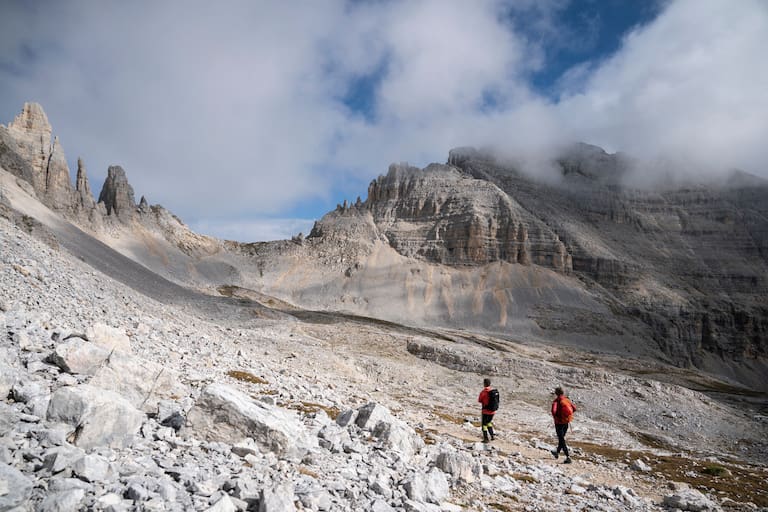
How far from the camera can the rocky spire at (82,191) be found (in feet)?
342

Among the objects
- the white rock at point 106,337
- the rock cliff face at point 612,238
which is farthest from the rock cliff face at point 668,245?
the white rock at point 106,337

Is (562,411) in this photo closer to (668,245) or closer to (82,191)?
(82,191)

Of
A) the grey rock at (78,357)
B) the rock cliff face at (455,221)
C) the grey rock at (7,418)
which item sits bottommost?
the grey rock at (7,418)

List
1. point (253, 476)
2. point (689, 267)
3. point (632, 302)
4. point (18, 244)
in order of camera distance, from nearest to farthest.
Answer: point (253, 476) → point (18, 244) → point (632, 302) → point (689, 267)

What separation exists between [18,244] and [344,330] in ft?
127

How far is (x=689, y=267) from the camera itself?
5994 inches

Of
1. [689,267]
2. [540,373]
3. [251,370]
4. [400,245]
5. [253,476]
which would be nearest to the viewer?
[253,476]

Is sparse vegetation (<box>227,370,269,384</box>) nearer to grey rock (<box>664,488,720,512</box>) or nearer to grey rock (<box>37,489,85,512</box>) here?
grey rock (<box>37,489,85,512</box>)

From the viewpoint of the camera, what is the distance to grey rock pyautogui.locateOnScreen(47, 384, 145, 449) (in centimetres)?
621

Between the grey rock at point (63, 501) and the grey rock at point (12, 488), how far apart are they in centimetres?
18

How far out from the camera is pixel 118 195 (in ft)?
380

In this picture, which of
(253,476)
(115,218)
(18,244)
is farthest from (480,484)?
(115,218)

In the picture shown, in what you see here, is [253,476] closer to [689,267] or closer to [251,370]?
[251,370]

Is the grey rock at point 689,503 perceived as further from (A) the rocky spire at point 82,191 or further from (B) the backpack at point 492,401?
(A) the rocky spire at point 82,191
